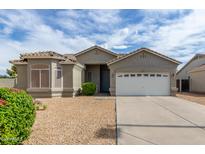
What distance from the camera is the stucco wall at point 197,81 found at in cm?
2716

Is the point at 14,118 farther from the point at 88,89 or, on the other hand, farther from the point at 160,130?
the point at 88,89

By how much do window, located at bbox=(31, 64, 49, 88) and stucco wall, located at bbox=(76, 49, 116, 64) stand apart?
7451 mm

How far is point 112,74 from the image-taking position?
2208cm

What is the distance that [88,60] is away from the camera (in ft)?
85.1

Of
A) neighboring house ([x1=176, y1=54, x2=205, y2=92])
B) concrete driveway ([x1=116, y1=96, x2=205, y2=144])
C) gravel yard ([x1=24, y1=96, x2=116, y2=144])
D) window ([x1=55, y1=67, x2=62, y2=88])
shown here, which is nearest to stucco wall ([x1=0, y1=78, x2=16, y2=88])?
window ([x1=55, y1=67, x2=62, y2=88])

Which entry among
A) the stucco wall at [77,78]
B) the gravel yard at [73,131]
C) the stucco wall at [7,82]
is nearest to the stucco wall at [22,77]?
the stucco wall at [77,78]

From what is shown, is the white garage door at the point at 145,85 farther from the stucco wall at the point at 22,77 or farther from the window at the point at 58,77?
the stucco wall at the point at 22,77

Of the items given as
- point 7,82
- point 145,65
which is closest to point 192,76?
point 145,65

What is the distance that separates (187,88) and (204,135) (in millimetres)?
27567

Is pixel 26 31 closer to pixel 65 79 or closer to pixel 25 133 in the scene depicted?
pixel 65 79

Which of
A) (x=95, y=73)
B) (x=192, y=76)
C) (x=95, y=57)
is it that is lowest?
(x=192, y=76)

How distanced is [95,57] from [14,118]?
21.3 m

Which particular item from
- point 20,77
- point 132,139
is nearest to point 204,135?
point 132,139

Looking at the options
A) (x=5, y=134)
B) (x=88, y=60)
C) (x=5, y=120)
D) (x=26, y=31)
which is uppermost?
(x=26, y=31)
